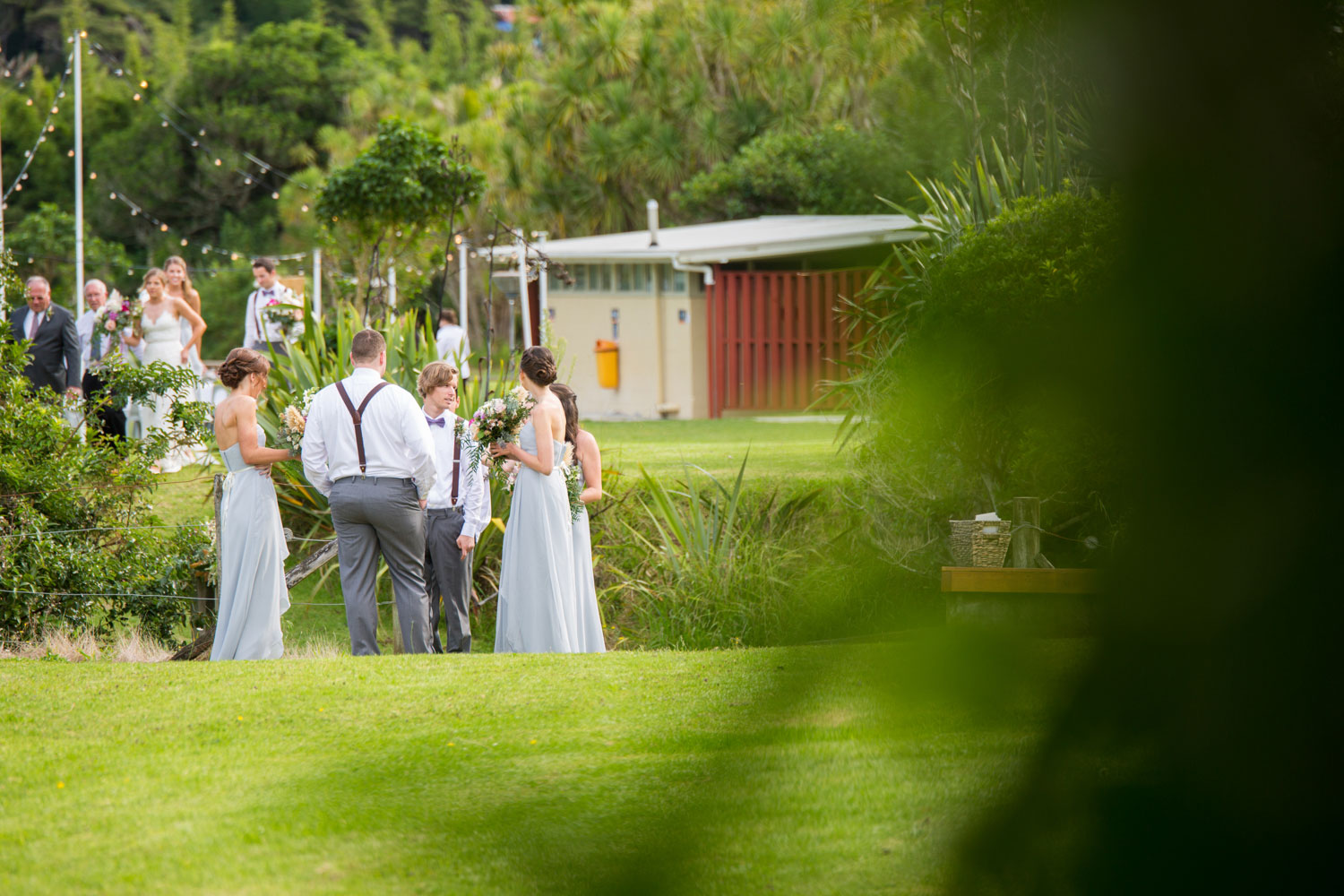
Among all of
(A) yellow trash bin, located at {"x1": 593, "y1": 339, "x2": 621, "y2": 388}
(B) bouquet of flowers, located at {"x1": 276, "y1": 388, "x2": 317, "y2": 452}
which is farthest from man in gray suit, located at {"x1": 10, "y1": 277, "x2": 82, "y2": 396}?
(A) yellow trash bin, located at {"x1": 593, "y1": 339, "x2": 621, "y2": 388}

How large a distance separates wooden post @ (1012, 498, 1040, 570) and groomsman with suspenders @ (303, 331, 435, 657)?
564 cm

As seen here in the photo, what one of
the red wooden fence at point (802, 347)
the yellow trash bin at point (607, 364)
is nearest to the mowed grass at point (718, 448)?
the yellow trash bin at point (607, 364)

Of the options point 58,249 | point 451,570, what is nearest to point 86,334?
point 451,570

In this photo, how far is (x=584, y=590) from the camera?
281 inches

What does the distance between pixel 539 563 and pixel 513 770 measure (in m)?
6.07

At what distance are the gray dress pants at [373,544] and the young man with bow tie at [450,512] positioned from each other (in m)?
0.38

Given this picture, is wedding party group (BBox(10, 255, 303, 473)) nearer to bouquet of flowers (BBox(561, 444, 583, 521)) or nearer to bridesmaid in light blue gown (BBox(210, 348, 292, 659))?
bridesmaid in light blue gown (BBox(210, 348, 292, 659))

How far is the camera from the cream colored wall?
17391mm

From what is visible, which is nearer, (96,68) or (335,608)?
(335,608)

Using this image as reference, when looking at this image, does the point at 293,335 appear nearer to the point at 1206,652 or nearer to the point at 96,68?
the point at 1206,652

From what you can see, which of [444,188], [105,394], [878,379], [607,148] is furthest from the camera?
[444,188]

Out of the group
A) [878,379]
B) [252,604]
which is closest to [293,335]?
[252,604]

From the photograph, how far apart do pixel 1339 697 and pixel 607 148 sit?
98cm

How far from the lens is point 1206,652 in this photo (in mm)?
385
